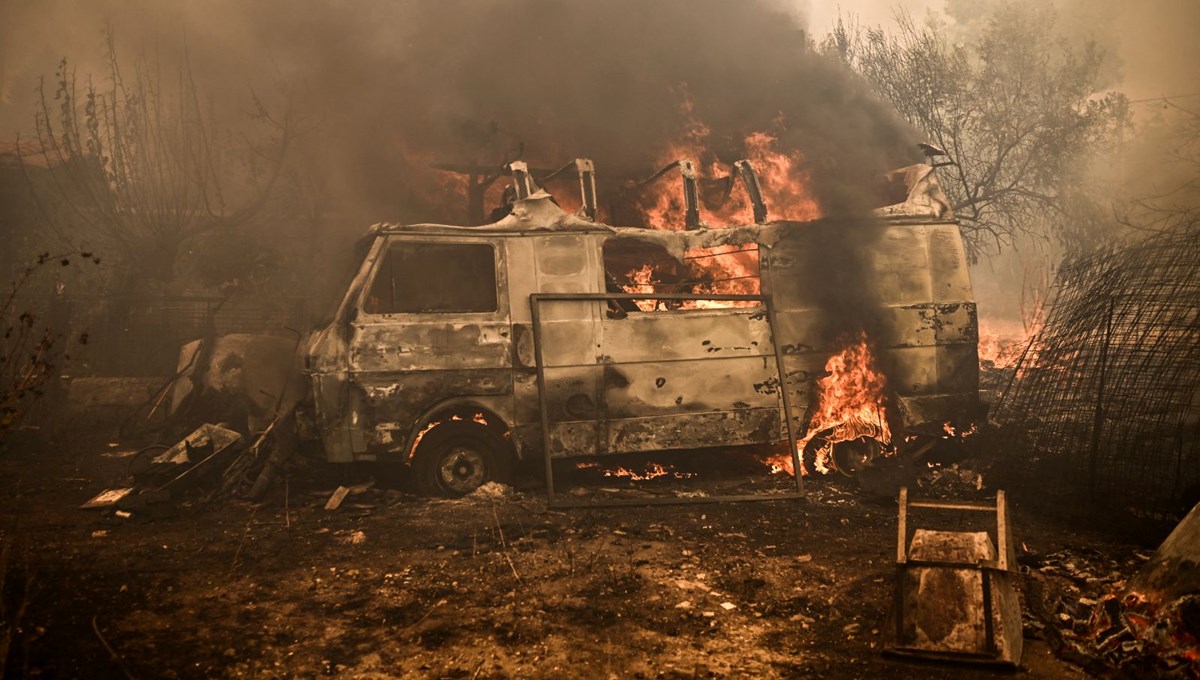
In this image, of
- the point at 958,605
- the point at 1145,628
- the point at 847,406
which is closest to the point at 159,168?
the point at 847,406

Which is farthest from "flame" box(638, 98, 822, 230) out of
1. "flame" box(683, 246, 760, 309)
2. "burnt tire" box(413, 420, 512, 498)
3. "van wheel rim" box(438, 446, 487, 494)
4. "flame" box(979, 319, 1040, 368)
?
"flame" box(979, 319, 1040, 368)

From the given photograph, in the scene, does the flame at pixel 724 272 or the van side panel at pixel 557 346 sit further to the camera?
the flame at pixel 724 272

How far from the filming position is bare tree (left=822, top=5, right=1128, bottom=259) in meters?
17.3

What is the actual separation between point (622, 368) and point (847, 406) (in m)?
2.35

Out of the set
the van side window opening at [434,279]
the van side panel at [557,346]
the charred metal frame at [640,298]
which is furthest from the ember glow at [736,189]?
the van side window opening at [434,279]

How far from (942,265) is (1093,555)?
133 inches

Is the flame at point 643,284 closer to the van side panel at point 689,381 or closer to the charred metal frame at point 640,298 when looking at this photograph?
the charred metal frame at point 640,298

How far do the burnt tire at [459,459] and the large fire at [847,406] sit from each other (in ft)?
9.06

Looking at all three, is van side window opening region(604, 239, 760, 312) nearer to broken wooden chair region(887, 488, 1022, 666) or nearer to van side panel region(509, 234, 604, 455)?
van side panel region(509, 234, 604, 455)

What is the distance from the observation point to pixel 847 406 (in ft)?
23.6

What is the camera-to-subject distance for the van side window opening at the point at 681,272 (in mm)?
7277

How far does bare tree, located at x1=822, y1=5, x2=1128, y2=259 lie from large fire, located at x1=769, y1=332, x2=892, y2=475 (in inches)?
428

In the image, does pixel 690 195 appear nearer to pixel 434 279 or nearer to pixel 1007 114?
pixel 434 279

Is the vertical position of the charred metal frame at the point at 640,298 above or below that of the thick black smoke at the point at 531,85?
below
